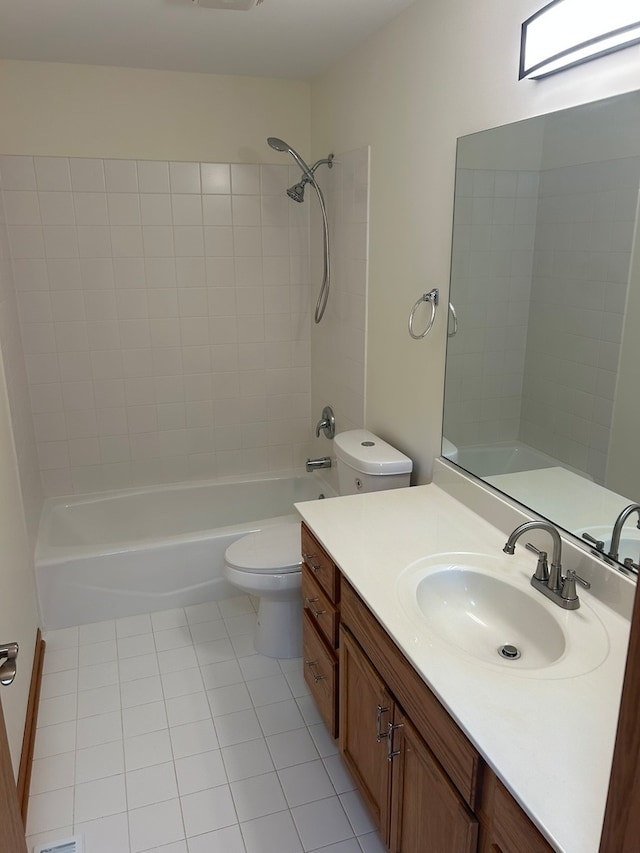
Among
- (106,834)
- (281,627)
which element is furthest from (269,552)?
(106,834)

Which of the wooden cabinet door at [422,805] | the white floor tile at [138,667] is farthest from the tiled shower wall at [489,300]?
the white floor tile at [138,667]

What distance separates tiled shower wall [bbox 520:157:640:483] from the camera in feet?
4.60

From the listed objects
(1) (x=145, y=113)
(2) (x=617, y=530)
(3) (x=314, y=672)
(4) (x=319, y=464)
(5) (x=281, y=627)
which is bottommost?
(5) (x=281, y=627)

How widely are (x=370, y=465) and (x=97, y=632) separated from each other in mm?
1431

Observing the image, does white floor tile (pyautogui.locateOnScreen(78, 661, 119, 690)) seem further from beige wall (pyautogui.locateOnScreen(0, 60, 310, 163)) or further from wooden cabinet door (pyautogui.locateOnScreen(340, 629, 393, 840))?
beige wall (pyautogui.locateOnScreen(0, 60, 310, 163))

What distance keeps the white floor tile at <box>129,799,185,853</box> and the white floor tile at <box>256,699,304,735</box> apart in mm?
389

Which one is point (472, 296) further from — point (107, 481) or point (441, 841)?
point (107, 481)

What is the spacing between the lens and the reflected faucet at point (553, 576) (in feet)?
4.60

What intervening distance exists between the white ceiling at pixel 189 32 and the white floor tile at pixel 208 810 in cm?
245

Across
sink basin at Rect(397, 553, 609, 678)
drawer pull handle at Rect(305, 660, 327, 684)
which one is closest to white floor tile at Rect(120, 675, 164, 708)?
drawer pull handle at Rect(305, 660, 327, 684)

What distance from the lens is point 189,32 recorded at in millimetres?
2326

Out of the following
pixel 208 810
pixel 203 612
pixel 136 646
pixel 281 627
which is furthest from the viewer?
pixel 203 612

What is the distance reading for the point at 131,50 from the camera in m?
2.54

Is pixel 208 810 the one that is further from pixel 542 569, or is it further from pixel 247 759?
pixel 542 569
